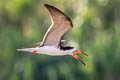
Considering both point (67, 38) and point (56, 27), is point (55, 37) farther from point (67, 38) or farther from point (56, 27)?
point (67, 38)

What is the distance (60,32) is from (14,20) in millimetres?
8626

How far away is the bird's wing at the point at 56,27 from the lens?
14.3 feet

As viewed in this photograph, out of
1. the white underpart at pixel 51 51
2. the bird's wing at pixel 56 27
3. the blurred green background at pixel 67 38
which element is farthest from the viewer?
the blurred green background at pixel 67 38

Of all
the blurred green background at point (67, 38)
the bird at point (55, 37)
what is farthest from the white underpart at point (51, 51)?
the blurred green background at point (67, 38)

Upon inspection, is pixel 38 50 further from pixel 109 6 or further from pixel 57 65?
pixel 109 6

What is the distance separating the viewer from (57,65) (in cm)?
1073

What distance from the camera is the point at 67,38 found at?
11.3 m

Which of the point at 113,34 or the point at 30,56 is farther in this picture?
the point at 113,34

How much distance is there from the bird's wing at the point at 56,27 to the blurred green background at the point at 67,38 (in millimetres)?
5634

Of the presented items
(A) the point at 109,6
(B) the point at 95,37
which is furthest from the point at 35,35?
(A) the point at 109,6

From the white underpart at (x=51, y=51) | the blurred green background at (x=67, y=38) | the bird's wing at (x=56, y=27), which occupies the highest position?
the bird's wing at (x=56, y=27)

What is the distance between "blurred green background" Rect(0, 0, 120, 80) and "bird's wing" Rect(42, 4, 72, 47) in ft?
18.5

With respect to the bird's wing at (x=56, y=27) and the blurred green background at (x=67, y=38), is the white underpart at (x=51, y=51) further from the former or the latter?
the blurred green background at (x=67, y=38)

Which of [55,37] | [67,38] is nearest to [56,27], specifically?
[55,37]
